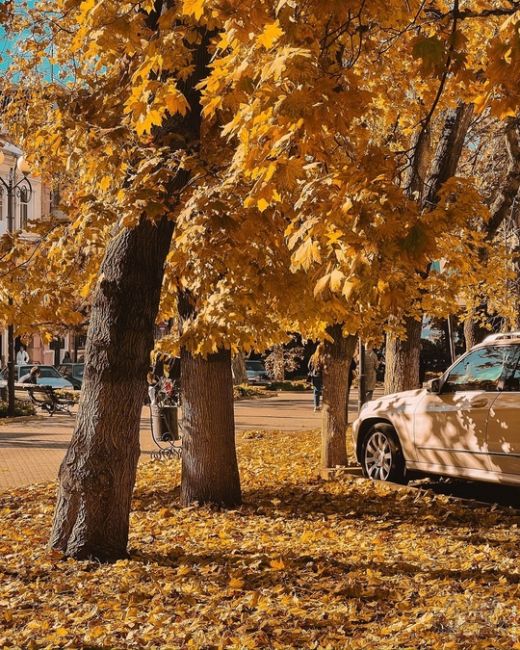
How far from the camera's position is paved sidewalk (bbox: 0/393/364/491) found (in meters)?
13.9

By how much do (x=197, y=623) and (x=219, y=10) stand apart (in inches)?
144

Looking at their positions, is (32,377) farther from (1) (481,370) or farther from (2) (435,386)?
(1) (481,370)

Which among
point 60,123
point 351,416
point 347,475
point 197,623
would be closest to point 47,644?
point 197,623

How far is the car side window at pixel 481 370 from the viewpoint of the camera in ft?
31.1

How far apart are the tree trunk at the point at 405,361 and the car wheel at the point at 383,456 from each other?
79.6 inches

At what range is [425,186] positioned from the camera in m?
13.0

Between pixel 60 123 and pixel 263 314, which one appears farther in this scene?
pixel 263 314

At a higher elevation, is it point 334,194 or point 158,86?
point 158,86

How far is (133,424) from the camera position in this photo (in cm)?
734

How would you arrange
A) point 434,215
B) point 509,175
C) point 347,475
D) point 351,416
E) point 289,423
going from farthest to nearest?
1. point 351,416
2. point 289,423
3. point 509,175
4. point 347,475
5. point 434,215

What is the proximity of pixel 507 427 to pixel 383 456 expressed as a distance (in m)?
2.20

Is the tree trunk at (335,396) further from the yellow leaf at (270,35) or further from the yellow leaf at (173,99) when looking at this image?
the yellow leaf at (270,35)

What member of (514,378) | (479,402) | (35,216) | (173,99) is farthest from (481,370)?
(35,216)

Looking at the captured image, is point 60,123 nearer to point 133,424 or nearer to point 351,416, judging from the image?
point 133,424
